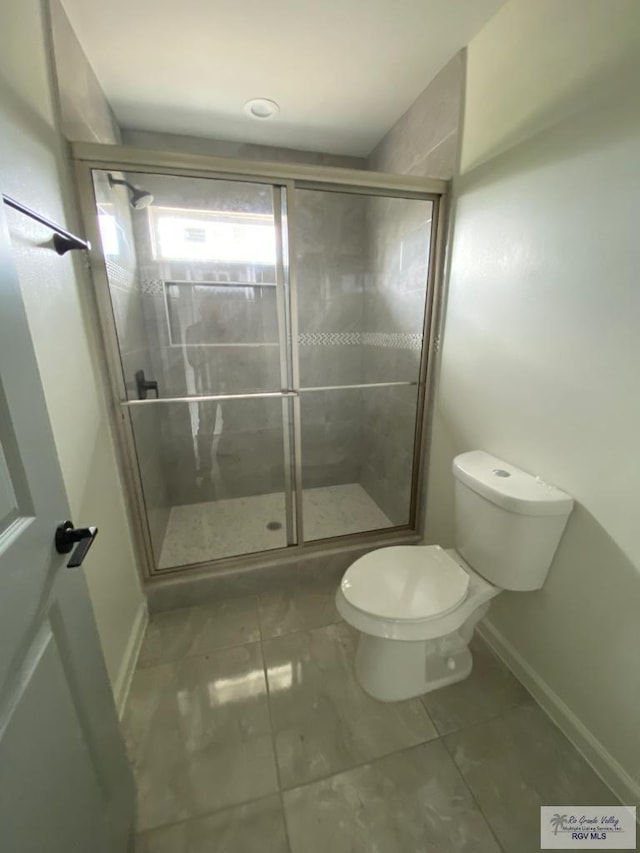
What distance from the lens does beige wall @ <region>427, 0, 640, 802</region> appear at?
932 millimetres

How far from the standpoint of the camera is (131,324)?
5.91 ft

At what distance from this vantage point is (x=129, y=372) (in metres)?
1.70

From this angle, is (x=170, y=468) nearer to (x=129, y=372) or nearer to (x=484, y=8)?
(x=129, y=372)

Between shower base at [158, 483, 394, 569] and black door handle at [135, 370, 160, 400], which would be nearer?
black door handle at [135, 370, 160, 400]

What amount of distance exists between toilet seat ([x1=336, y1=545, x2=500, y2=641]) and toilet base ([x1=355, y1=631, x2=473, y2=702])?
0.13 metres

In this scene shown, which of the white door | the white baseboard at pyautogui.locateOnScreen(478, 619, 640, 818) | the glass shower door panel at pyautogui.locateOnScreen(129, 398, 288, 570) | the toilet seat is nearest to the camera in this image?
the white door

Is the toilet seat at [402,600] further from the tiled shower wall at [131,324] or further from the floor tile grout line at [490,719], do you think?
the tiled shower wall at [131,324]

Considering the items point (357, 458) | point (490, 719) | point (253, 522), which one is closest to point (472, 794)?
point (490, 719)

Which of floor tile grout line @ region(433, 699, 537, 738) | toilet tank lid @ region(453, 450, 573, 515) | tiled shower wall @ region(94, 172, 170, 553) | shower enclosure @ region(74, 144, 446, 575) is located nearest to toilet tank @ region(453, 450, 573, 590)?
toilet tank lid @ region(453, 450, 573, 515)

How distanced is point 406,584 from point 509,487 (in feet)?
1.61

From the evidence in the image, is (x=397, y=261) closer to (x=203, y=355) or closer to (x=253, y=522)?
(x=203, y=355)

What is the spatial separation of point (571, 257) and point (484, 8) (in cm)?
94

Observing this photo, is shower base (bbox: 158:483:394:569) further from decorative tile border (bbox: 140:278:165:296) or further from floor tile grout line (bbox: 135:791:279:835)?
decorative tile border (bbox: 140:278:165:296)

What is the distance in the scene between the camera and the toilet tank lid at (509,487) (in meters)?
1.12
